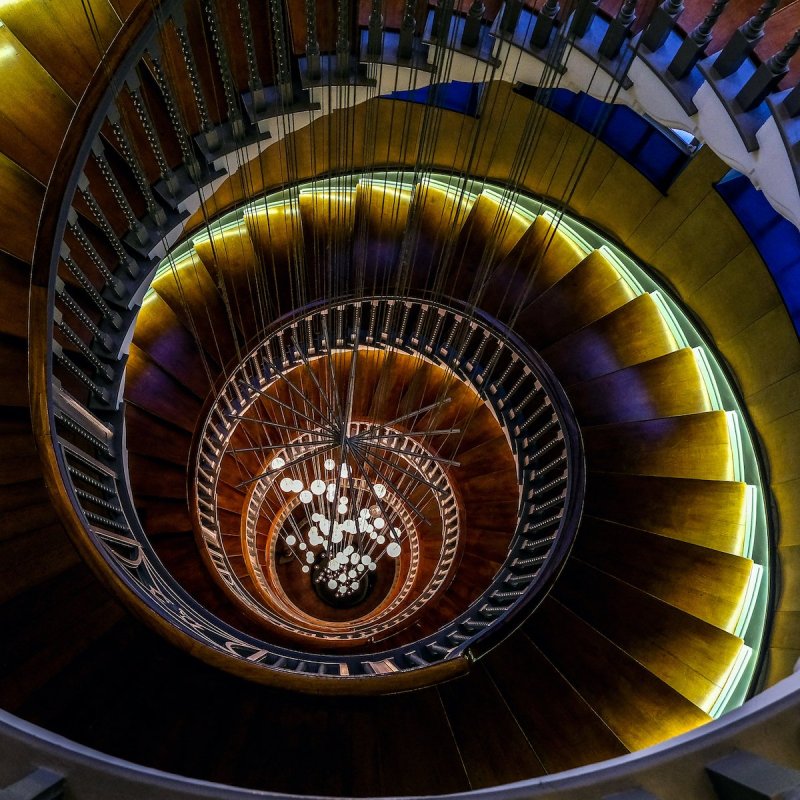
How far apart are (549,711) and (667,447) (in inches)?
102

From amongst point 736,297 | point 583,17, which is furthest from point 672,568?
point 583,17

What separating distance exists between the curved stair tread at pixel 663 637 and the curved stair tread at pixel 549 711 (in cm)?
65

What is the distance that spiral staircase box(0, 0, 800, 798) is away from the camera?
125 inches

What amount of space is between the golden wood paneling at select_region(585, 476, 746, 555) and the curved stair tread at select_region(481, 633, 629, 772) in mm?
1560

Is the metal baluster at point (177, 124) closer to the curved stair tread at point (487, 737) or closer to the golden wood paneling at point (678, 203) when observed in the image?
the curved stair tread at point (487, 737)

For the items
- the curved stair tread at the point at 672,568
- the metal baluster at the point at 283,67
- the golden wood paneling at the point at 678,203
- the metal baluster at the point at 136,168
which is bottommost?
the curved stair tread at the point at 672,568

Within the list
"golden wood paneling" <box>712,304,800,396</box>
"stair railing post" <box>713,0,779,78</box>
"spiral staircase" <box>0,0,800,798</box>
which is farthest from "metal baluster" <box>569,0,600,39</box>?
"golden wood paneling" <box>712,304,800,396</box>

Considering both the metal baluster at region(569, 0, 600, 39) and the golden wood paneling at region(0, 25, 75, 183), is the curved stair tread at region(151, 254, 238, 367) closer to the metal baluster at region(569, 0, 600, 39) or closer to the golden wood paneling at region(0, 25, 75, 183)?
the golden wood paneling at region(0, 25, 75, 183)

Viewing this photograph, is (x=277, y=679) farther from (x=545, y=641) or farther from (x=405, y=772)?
(x=545, y=641)

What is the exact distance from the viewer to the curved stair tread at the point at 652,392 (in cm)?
563

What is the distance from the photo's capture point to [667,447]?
17.6 ft

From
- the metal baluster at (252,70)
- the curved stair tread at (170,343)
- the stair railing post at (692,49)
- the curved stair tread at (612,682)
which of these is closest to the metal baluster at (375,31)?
the metal baluster at (252,70)

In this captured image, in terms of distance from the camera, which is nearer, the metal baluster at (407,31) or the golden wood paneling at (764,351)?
the metal baluster at (407,31)

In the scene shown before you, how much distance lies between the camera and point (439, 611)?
745 centimetres
